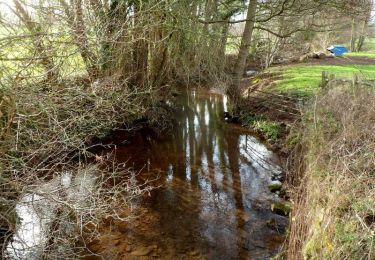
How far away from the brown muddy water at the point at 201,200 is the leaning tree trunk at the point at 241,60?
69.9 inches

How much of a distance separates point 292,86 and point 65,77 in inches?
525

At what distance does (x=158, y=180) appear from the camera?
9.96 metres

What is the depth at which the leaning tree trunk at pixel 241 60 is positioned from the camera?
14.9 meters

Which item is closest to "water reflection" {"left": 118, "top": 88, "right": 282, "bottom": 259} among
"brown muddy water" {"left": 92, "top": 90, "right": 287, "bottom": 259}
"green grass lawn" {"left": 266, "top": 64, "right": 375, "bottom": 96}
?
"brown muddy water" {"left": 92, "top": 90, "right": 287, "bottom": 259}

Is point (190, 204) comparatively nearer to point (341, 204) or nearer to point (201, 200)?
point (201, 200)

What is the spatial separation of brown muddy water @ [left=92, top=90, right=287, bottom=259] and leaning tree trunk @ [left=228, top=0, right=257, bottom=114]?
178 cm

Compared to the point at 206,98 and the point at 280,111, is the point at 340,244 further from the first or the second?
the point at 206,98

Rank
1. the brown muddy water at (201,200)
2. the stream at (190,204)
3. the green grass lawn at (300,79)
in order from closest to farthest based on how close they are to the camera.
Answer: the stream at (190,204) < the brown muddy water at (201,200) < the green grass lawn at (300,79)

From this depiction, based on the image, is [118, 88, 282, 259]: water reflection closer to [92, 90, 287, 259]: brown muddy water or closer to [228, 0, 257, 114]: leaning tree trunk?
[92, 90, 287, 259]: brown muddy water

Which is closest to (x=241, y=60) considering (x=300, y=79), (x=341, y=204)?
(x=300, y=79)

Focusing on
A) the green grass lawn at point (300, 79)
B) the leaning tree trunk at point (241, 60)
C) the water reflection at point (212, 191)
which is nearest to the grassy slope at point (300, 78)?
the green grass lawn at point (300, 79)

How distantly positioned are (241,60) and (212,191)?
7.99 meters

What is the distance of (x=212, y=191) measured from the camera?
9.38 m

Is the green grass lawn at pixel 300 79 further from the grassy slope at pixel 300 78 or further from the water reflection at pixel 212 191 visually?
the water reflection at pixel 212 191
